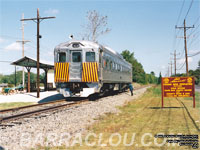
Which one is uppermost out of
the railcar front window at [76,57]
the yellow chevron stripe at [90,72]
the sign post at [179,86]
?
the railcar front window at [76,57]

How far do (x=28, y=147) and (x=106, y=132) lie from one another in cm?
220

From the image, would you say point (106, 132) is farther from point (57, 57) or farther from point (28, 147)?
point (57, 57)

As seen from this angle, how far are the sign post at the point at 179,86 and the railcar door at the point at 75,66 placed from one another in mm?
5628

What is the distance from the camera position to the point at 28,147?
5.25 meters

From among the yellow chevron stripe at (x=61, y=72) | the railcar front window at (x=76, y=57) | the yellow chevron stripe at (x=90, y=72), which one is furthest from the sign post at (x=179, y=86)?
the yellow chevron stripe at (x=61, y=72)

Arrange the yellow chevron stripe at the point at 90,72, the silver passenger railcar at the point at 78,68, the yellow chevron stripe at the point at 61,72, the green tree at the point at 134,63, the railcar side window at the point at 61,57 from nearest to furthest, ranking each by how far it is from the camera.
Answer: the yellow chevron stripe at the point at 90,72, the silver passenger railcar at the point at 78,68, the yellow chevron stripe at the point at 61,72, the railcar side window at the point at 61,57, the green tree at the point at 134,63

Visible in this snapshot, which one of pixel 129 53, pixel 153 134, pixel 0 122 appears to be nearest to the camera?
pixel 153 134

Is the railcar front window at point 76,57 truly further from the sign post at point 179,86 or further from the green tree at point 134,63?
the green tree at point 134,63

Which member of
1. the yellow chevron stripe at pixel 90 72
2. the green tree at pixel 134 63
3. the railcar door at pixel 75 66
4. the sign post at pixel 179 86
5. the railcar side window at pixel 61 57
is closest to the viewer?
the sign post at pixel 179 86

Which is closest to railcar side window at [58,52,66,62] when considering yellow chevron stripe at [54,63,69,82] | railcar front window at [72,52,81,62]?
yellow chevron stripe at [54,63,69,82]

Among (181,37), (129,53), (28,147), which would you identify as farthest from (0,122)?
(129,53)

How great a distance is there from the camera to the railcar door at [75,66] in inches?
619

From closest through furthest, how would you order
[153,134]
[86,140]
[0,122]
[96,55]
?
[86,140] → [153,134] → [0,122] → [96,55]

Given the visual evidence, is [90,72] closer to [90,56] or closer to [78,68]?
[78,68]
